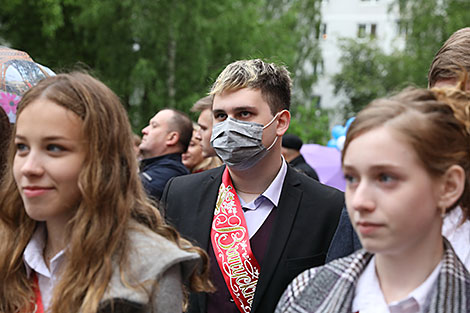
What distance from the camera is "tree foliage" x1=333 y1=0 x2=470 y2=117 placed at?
26.2 meters

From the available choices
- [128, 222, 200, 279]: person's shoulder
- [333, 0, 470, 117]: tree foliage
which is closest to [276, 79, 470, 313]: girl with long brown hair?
[128, 222, 200, 279]: person's shoulder

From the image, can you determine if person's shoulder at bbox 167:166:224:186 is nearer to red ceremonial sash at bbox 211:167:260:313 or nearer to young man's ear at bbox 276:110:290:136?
red ceremonial sash at bbox 211:167:260:313

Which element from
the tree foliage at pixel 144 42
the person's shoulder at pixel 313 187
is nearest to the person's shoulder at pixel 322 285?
the person's shoulder at pixel 313 187

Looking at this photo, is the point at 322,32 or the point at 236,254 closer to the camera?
the point at 236,254

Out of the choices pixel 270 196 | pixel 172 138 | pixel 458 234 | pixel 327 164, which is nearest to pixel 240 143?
pixel 270 196

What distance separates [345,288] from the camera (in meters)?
2.21

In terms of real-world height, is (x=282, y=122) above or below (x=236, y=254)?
above

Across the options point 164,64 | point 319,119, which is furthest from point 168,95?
point 319,119

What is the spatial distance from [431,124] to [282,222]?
5.04ft

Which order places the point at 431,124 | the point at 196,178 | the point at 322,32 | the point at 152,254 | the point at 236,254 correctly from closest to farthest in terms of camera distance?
the point at 431,124
the point at 152,254
the point at 236,254
the point at 196,178
the point at 322,32

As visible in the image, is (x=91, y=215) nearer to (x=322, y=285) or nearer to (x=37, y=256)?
(x=37, y=256)

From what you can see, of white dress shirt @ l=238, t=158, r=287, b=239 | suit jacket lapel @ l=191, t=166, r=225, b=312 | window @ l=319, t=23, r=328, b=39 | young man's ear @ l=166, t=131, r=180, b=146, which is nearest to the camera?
suit jacket lapel @ l=191, t=166, r=225, b=312

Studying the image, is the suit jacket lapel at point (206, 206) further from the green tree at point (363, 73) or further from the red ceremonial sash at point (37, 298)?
the green tree at point (363, 73)

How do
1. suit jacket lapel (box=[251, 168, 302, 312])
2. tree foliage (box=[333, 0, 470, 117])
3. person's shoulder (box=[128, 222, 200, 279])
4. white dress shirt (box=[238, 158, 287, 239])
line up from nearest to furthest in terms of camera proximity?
person's shoulder (box=[128, 222, 200, 279])
suit jacket lapel (box=[251, 168, 302, 312])
white dress shirt (box=[238, 158, 287, 239])
tree foliage (box=[333, 0, 470, 117])
